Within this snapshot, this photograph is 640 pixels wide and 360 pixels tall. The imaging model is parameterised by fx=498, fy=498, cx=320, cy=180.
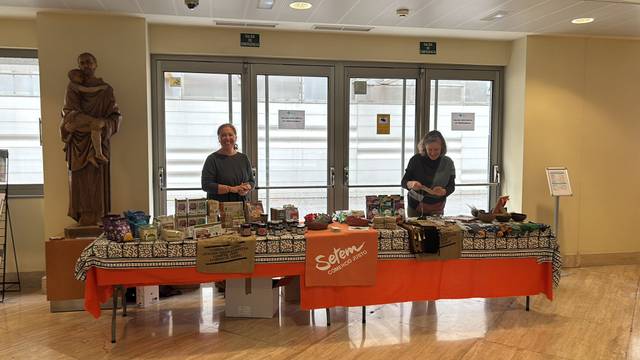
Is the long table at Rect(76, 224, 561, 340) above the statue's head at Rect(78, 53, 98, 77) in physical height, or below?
below

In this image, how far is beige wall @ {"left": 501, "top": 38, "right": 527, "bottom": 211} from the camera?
545 centimetres

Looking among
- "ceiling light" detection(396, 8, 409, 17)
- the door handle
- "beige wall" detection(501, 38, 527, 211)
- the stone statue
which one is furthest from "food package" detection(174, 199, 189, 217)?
"beige wall" detection(501, 38, 527, 211)

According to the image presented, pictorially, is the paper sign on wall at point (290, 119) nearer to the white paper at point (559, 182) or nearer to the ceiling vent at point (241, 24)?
the ceiling vent at point (241, 24)

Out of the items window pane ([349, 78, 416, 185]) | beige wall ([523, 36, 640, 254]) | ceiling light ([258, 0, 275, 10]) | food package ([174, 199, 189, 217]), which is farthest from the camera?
window pane ([349, 78, 416, 185])

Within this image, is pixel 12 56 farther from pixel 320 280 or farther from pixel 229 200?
pixel 320 280

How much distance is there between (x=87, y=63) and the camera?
4.29 meters

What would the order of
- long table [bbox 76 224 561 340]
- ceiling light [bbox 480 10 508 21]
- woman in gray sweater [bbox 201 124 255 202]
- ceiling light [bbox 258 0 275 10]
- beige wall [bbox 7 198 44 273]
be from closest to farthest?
long table [bbox 76 224 561 340] < ceiling light [bbox 258 0 275 10] < woman in gray sweater [bbox 201 124 255 202] < ceiling light [bbox 480 10 508 21] < beige wall [bbox 7 198 44 273]

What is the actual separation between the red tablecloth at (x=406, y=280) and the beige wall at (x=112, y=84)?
1.52 meters

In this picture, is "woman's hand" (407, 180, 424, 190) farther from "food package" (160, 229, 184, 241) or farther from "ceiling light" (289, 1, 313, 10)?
"food package" (160, 229, 184, 241)

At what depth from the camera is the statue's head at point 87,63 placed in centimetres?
428

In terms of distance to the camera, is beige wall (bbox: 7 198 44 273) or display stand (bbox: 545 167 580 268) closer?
beige wall (bbox: 7 198 44 273)

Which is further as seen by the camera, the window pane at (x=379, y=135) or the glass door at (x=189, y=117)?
the window pane at (x=379, y=135)

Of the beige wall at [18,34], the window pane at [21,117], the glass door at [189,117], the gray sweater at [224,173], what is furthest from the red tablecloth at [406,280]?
the beige wall at [18,34]

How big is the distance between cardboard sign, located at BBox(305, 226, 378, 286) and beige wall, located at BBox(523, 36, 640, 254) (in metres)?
2.72
